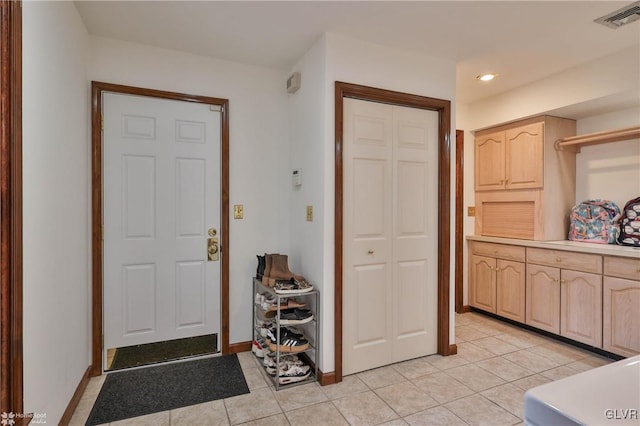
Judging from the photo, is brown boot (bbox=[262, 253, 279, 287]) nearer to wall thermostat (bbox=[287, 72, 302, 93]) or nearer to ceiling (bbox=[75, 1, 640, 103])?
wall thermostat (bbox=[287, 72, 302, 93])

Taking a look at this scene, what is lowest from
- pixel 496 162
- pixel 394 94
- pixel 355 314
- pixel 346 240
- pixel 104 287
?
pixel 355 314

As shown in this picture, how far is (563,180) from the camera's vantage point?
349 cm

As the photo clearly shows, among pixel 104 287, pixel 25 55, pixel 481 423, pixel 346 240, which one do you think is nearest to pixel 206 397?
pixel 104 287

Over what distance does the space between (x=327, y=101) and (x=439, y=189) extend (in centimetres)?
124

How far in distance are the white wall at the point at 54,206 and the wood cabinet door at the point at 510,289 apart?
382cm

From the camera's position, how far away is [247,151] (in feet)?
9.82

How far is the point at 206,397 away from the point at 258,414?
0.42 m

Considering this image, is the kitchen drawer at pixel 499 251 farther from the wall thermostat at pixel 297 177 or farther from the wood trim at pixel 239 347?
the wood trim at pixel 239 347

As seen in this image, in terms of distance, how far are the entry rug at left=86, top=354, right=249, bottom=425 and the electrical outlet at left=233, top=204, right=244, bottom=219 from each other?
1.20 meters

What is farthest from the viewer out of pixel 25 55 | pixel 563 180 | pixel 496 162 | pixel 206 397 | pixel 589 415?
pixel 496 162

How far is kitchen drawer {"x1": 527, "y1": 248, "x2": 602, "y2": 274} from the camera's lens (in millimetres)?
2861

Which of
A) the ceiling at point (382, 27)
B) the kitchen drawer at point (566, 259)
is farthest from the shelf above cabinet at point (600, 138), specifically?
the kitchen drawer at point (566, 259)

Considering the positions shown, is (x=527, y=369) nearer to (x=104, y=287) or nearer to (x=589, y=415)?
(x=589, y=415)

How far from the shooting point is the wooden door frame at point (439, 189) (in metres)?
2.46
